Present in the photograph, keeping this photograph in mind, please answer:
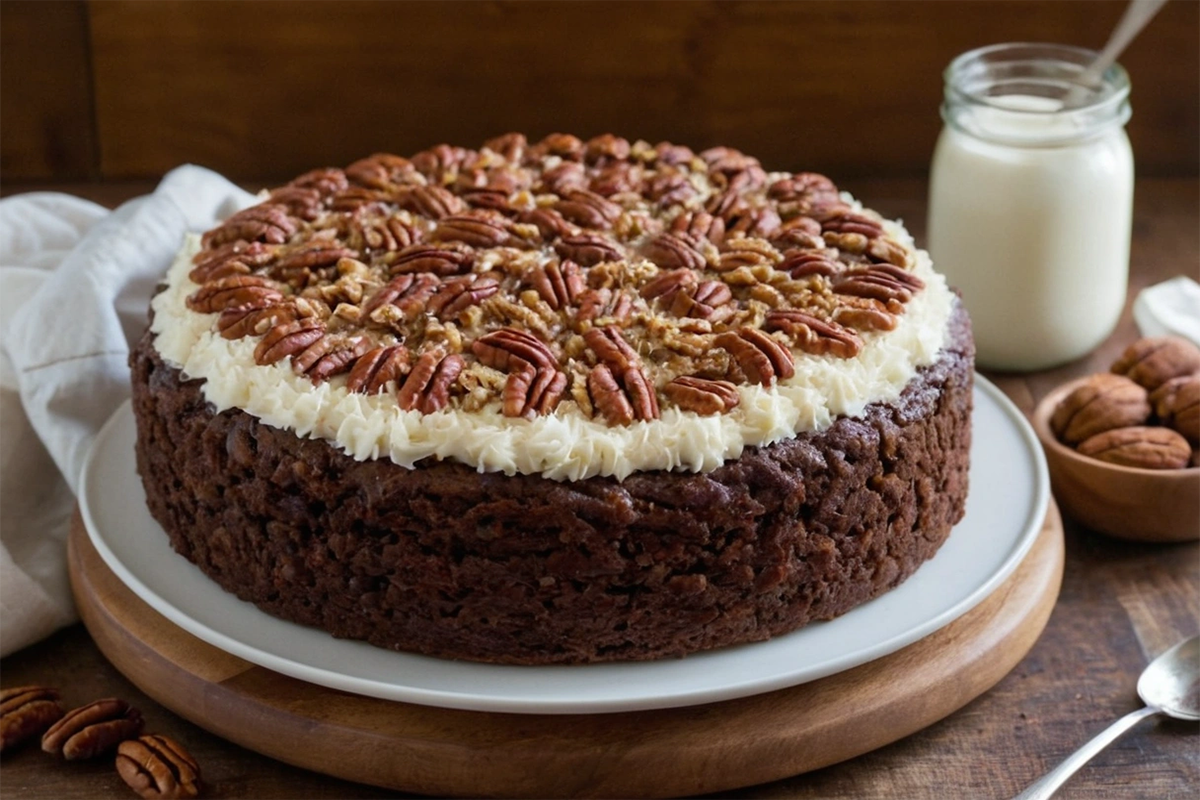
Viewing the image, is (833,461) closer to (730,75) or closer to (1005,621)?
(1005,621)

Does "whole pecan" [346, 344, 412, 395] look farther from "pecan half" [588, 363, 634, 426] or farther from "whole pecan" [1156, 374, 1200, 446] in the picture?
"whole pecan" [1156, 374, 1200, 446]

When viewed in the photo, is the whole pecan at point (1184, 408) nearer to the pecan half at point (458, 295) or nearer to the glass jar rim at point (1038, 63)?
the glass jar rim at point (1038, 63)

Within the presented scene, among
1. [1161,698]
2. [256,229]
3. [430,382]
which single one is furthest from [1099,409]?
[256,229]

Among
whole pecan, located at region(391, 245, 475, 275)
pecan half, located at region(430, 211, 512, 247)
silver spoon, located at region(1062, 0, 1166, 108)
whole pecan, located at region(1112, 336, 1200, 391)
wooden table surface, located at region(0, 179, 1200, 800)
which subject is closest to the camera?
wooden table surface, located at region(0, 179, 1200, 800)

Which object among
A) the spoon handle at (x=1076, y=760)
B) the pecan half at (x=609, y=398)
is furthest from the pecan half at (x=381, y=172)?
the spoon handle at (x=1076, y=760)

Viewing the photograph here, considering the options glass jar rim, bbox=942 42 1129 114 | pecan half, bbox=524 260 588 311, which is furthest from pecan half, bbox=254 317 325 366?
glass jar rim, bbox=942 42 1129 114

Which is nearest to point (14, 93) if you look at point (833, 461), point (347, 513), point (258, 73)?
point (258, 73)

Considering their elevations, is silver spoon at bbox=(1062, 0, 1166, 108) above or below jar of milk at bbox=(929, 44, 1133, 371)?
above
